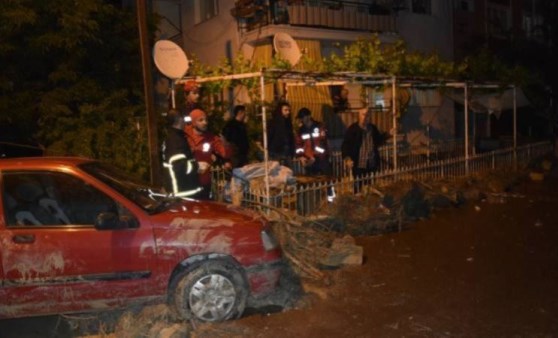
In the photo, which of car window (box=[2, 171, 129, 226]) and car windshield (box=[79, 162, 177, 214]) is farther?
car windshield (box=[79, 162, 177, 214])

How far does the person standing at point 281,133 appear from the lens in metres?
10.8

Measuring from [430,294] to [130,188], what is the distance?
329 centimetres

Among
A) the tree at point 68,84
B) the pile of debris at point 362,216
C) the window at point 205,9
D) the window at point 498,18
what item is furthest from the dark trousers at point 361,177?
the window at point 498,18

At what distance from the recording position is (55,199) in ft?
17.6

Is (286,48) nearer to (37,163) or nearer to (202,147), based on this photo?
(202,147)

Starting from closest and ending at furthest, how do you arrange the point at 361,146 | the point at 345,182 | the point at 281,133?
the point at 345,182
the point at 281,133
the point at 361,146

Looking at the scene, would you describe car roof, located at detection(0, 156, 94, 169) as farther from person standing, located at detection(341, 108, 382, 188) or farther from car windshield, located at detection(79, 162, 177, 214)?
person standing, located at detection(341, 108, 382, 188)

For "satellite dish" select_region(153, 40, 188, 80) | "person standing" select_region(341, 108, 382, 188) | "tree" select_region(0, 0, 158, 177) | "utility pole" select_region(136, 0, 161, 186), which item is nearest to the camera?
"utility pole" select_region(136, 0, 161, 186)

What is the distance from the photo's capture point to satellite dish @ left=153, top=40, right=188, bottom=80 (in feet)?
30.8

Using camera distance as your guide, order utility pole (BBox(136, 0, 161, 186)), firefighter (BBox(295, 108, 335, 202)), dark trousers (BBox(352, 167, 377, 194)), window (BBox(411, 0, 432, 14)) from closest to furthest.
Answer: utility pole (BBox(136, 0, 161, 186))
dark trousers (BBox(352, 167, 377, 194))
firefighter (BBox(295, 108, 335, 202))
window (BBox(411, 0, 432, 14))

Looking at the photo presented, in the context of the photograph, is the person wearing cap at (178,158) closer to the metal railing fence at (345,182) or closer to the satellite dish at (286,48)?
the metal railing fence at (345,182)

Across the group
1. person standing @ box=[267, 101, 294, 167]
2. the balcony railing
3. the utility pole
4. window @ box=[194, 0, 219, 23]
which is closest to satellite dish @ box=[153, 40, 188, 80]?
the utility pole

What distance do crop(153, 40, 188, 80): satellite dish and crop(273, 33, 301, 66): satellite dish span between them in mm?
1775

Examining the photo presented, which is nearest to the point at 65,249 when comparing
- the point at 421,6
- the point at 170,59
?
the point at 170,59
